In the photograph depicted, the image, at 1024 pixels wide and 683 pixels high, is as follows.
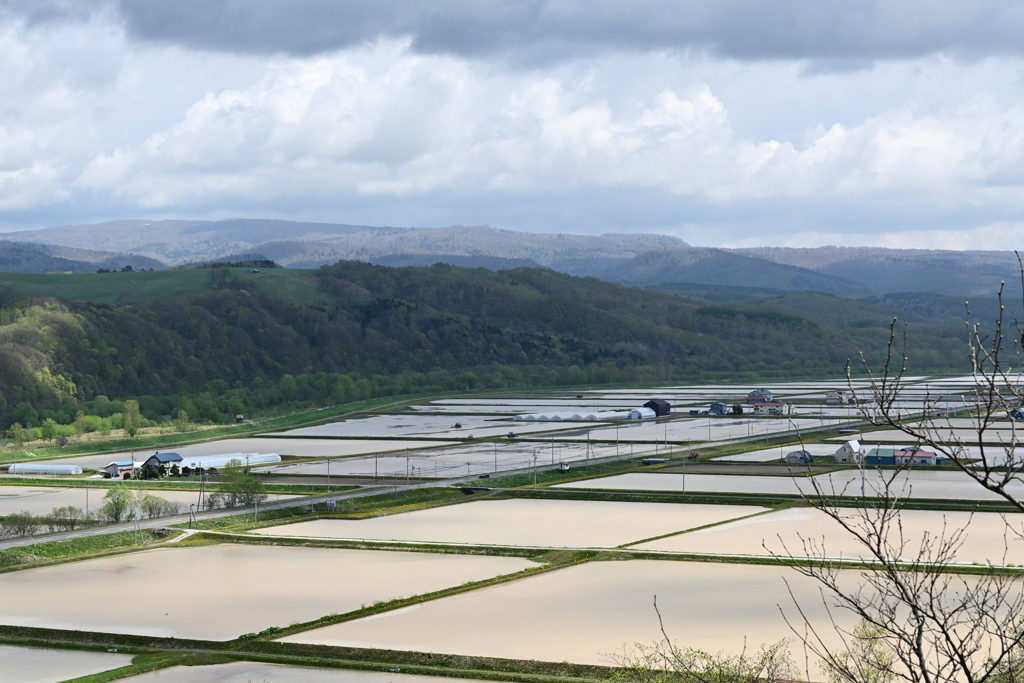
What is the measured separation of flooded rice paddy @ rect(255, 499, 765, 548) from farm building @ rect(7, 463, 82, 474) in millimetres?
28053

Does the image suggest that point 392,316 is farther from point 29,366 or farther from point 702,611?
point 702,611

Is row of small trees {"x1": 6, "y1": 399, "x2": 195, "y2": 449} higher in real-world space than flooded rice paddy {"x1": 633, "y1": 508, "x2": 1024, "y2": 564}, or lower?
lower

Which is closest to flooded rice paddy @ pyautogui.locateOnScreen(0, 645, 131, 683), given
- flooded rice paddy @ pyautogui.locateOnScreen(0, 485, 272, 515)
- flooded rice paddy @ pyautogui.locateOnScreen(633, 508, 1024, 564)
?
flooded rice paddy @ pyautogui.locateOnScreen(633, 508, 1024, 564)

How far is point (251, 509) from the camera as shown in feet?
156

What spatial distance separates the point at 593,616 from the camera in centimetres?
2659

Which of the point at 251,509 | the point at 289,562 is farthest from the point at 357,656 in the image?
the point at 251,509

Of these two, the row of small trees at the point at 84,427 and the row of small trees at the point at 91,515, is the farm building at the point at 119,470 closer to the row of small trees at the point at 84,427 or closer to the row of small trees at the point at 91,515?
the row of small trees at the point at 91,515

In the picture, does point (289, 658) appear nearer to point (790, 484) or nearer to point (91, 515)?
point (91, 515)

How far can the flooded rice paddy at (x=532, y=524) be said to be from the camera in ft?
126

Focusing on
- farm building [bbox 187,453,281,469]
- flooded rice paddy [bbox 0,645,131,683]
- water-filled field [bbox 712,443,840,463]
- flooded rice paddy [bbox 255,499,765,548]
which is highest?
flooded rice paddy [bbox 0,645,131,683]

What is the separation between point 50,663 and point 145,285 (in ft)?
540

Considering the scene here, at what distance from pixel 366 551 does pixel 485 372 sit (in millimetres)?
123495

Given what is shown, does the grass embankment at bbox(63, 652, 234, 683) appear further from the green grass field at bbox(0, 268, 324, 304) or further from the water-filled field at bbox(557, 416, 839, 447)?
the green grass field at bbox(0, 268, 324, 304)

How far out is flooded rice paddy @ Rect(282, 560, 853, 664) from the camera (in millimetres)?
23969
